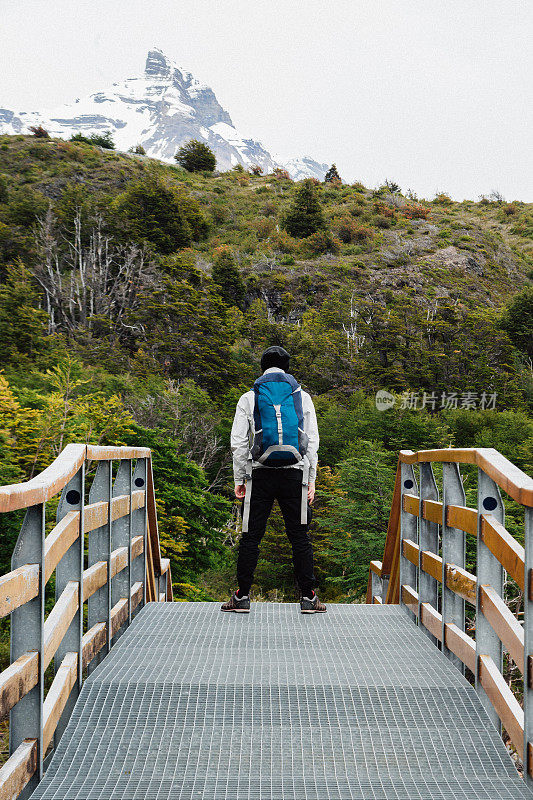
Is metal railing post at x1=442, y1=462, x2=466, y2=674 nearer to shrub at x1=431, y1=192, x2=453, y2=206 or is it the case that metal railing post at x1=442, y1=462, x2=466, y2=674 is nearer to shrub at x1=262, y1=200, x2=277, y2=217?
shrub at x1=262, y1=200, x2=277, y2=217

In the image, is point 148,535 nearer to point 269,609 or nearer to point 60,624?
point 269,609

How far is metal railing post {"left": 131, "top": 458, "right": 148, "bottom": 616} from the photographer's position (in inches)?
175

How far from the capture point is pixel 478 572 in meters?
2.60

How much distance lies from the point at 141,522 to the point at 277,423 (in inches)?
53.0

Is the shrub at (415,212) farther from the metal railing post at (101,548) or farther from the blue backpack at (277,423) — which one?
the metal railing post at (101,548)

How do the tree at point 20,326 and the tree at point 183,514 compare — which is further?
the tree at point 20,326

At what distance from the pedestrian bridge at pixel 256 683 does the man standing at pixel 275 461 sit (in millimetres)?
463

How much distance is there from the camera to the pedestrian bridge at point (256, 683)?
2.01m

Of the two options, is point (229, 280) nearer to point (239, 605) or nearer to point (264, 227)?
point (264, 227)

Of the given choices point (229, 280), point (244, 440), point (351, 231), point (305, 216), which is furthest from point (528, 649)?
point (305, 216)

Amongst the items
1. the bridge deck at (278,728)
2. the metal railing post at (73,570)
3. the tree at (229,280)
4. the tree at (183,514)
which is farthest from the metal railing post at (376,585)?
the tree at (229,280)

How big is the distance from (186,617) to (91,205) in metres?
37.5

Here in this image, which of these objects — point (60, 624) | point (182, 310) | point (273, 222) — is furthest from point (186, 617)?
point (273, 222)
